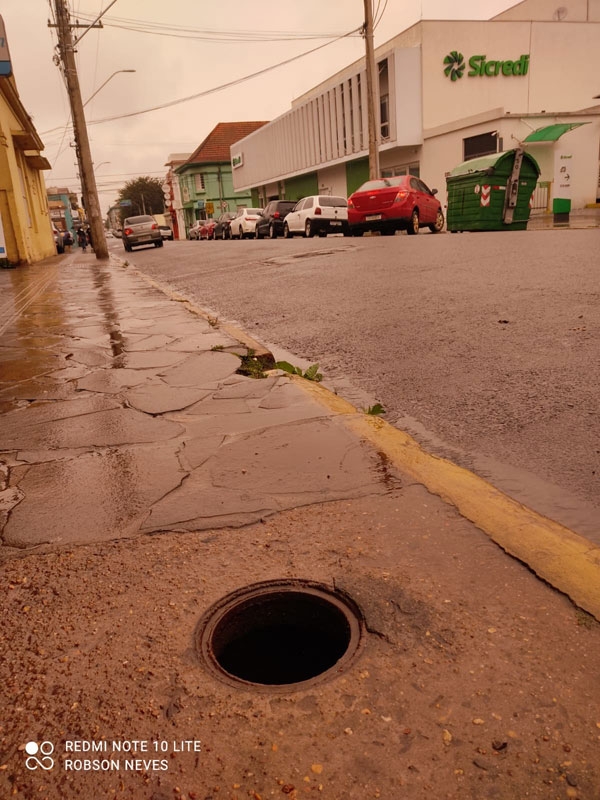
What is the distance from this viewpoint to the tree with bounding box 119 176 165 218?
102 metres

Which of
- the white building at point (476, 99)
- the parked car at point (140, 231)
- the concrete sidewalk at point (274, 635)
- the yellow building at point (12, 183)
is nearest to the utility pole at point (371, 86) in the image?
the white building at point (476, 99)

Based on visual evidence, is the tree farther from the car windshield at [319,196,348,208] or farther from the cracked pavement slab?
the cracked pavement slab

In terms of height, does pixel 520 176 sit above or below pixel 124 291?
above

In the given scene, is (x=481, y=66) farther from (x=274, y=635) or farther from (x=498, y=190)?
(x=274, y=635)

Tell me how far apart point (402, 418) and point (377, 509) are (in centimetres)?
119

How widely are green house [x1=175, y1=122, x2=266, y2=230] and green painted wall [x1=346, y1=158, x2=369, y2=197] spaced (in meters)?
24.3

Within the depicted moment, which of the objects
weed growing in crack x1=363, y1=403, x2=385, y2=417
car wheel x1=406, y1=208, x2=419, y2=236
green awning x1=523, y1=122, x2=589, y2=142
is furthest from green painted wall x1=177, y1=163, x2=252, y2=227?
weed growing in crack x1=363, y1=403, x2=385, y2=417

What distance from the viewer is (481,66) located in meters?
31.2

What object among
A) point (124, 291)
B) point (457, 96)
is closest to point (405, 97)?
point (457, 96)

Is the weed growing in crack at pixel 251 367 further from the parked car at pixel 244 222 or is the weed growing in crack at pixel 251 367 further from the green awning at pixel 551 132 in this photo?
the parked car at pixel 244 222

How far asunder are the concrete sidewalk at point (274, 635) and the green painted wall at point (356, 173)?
35678 mm

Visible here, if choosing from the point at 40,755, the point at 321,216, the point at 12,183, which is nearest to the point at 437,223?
the point at 321,216

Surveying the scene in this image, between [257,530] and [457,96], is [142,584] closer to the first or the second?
[257,530]

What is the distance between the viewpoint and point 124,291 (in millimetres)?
10273
